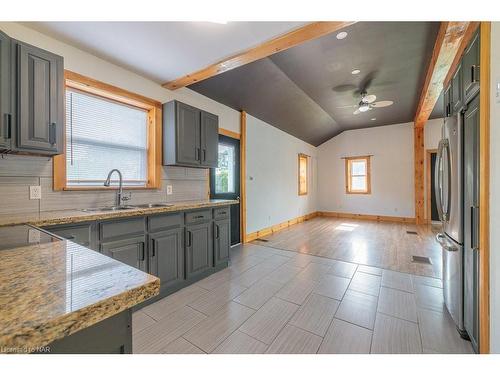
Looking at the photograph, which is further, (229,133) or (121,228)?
(229,133)

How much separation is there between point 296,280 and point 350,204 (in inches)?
218

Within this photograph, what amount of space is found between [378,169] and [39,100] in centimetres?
777

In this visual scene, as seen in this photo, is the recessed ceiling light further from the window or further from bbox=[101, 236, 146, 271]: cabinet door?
the window

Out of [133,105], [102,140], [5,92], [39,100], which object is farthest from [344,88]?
[5,92]

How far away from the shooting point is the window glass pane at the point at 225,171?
4.06 meters

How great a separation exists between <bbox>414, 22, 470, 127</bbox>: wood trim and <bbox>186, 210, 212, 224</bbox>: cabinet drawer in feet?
9.88

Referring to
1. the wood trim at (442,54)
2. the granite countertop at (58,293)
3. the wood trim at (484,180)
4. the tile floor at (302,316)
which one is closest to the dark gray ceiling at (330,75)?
the wood trim at (442,54)

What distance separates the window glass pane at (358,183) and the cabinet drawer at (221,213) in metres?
5.72

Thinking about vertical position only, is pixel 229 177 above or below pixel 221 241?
above

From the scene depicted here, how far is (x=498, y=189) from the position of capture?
1.26 meters

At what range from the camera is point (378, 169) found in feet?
23.0

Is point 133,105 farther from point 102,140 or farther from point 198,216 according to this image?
point 198,216

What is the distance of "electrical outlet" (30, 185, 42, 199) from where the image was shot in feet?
6.46
